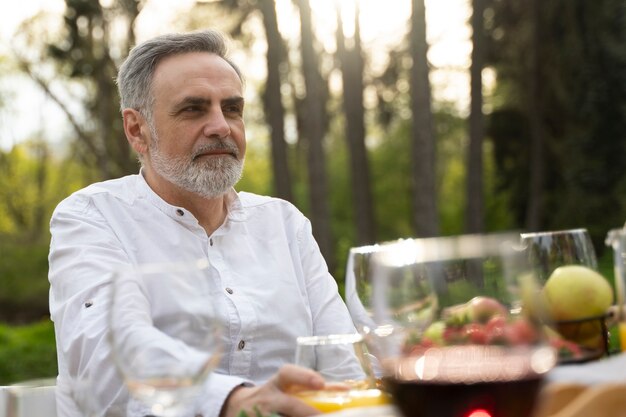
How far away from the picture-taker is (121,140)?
15.1m

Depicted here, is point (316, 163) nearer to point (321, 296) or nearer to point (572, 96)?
point (572, 96)

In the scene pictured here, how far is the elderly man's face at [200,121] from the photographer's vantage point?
9.37ft

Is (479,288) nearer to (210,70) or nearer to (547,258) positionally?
→ (547,258)

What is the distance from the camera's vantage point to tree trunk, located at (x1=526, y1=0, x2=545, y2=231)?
1869 cm

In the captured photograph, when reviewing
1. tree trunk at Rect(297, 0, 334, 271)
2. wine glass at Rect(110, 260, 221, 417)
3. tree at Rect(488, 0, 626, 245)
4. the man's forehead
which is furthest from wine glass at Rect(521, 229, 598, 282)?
tree at Rect(488, 0, 626, 245)

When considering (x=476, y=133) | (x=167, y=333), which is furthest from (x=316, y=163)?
(x=167, y=333)

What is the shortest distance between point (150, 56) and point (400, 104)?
68.3 ft

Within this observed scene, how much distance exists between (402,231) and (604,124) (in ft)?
46.4

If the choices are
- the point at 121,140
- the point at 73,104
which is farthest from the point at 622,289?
the point at 73,104

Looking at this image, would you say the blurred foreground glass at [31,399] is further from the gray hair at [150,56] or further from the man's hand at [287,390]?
the gray hair at [150,56]

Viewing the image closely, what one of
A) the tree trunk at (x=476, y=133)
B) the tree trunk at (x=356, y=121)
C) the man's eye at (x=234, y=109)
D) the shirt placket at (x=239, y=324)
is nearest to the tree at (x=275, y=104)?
the tree trunk at (x=356, y=121)

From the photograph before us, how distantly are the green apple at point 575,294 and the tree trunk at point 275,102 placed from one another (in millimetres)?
11831

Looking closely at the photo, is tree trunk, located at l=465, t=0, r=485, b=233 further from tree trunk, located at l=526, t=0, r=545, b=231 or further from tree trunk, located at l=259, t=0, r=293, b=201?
tree trunk, located at l=526, t=0, r=545, b=231

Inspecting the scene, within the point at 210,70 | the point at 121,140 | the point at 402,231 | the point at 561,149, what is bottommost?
the point at 402,231
